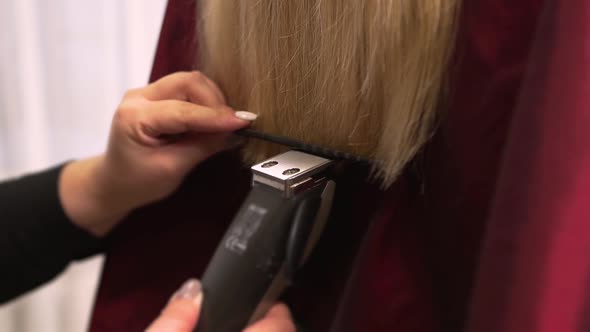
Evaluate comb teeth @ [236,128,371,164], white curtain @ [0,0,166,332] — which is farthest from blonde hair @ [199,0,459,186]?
white curtain @ [0,0,166,332]

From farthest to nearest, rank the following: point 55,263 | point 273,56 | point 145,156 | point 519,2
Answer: point 55,263 < point 145,156 < point 273,56 < point 519,2

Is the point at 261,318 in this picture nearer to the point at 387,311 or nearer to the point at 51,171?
the point at 387,311

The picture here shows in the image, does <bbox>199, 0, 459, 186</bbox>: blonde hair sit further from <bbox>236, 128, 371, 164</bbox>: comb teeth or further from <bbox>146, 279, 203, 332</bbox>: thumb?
<bbox>146, 279, 203, 332</bbox>: thumb

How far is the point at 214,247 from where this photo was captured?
1.73 ft

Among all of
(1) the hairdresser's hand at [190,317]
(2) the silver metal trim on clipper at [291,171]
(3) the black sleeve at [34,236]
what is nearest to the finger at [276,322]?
(1) the hairdresser's hand at [190,317]

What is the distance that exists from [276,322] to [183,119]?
7.4 inches

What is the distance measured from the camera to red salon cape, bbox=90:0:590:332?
0.72 feet

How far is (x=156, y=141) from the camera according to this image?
0.48 m

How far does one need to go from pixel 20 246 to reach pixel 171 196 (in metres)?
0.19

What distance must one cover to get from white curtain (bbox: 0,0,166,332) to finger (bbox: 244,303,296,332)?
618 mm

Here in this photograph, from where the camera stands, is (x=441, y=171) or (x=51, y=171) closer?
(x=441, y=171)

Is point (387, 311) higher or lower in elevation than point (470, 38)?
lower

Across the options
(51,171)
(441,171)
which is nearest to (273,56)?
(441,171)

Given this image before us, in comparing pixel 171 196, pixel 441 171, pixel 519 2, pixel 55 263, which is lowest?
pixel 55 263
